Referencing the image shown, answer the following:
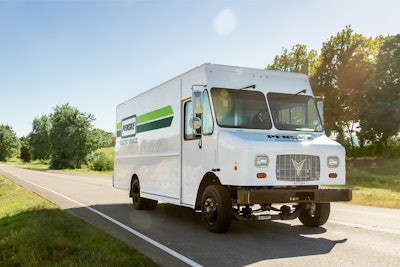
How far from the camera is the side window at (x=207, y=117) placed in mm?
8469

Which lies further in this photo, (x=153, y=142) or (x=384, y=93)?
(x=384, y=93)

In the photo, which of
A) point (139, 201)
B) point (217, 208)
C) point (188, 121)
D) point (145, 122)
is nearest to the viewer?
point (217, 208)

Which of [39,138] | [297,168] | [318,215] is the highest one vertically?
[39,138]

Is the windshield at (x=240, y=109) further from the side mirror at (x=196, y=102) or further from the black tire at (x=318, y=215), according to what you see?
the black tire at (x=318, y=215)

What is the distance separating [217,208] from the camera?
319 inches

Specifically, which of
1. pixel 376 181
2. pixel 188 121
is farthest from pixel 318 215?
pixel 376 181

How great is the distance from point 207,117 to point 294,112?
6.16ft

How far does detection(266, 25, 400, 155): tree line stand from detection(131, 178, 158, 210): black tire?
85.2 feet

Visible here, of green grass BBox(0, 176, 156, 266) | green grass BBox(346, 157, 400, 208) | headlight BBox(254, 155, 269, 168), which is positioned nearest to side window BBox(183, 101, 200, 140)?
headlight BBox(254, 155, 269, 168)

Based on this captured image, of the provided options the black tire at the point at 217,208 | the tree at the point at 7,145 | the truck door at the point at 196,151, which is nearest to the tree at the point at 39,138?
the tree at the point at 7,145

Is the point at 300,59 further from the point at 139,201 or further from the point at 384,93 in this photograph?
the point at 139,201

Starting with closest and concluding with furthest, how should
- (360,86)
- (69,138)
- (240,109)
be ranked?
(240,109) → (360,86) → (69,138)

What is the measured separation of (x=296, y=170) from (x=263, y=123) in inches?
50.4

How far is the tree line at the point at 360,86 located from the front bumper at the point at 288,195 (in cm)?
2755
